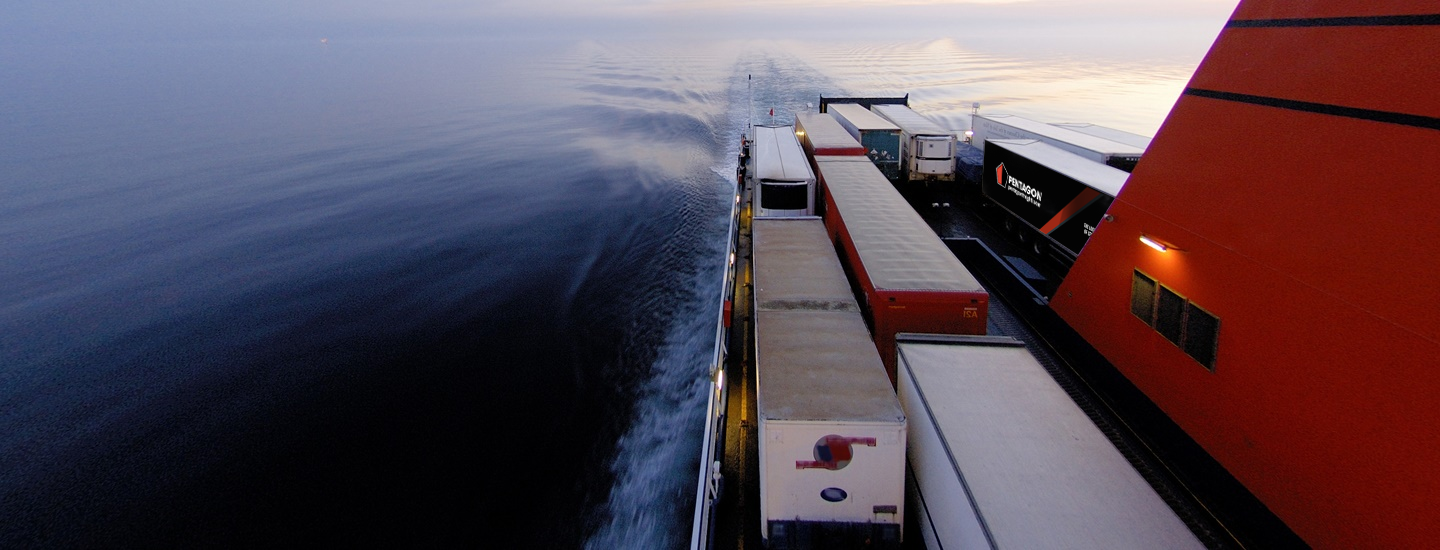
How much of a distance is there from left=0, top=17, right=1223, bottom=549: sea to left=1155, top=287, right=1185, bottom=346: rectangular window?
7.87 m

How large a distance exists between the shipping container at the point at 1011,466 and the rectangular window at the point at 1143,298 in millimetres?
2380

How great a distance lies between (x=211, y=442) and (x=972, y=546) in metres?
15.2

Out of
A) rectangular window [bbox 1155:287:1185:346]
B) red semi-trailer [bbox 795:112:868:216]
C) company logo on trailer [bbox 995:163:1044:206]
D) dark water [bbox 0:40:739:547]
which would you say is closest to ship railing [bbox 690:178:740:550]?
dark water [bbox 0:40:739:547]

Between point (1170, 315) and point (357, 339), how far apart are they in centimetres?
1827

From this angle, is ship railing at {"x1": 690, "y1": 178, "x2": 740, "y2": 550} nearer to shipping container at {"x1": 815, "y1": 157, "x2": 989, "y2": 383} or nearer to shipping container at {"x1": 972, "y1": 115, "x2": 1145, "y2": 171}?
shipping container at {"x1": 815, "y1": 157, "x2": 989, "y2": 383}

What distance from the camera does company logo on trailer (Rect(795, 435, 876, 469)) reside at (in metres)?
6.12

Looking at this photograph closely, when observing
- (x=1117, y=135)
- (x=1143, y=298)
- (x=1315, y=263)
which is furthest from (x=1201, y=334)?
(x=1117, y=135)

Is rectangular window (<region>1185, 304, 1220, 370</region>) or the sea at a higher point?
rectangular window (<region>1185, 304, 1220, 370</region>)

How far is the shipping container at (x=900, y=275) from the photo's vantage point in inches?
363

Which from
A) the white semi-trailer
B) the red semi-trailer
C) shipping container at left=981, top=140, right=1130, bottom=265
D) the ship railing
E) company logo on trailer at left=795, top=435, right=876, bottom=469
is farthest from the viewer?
the red semi-trailer

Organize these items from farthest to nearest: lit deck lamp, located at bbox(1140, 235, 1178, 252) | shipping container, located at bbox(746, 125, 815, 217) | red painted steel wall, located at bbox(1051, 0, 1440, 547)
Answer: shipping container, located at bbox(746, 125, 815, 217)
lit deck lamp, located at bbox(1140, 235, 1178, 252)
red painted steel wall, located at bbox(1051, 0, 1440, 547)

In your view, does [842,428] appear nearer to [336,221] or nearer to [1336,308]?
[1336,308]

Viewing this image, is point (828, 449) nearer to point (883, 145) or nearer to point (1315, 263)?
point (1315, 263)

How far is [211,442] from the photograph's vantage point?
1268 centimetres
